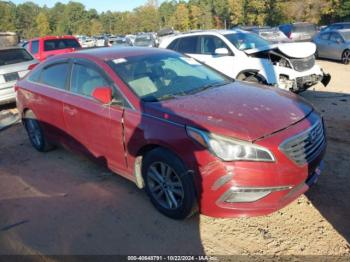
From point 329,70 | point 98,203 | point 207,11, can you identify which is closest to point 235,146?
point 98,203

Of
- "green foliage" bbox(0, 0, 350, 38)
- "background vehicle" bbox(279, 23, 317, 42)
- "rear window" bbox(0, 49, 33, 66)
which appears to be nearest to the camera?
"rear window" bbox(0, 49, 33, 66)

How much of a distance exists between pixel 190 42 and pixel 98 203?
5933mm

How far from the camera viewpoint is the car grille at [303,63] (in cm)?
792

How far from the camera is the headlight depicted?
9.87 feet

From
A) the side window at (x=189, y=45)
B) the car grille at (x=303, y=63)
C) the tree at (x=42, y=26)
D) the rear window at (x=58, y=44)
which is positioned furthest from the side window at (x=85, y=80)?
the tree at (x=42, y=26)

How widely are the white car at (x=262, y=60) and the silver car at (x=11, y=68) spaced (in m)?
4.47

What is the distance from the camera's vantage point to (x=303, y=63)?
26.4 ft

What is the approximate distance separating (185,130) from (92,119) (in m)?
1.42

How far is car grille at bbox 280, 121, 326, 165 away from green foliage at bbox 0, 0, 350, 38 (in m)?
44.3

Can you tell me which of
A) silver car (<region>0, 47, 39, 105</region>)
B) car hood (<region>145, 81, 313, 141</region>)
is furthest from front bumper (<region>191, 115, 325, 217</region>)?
Result: silver car (<region>0, 47, 39, 105</region>)

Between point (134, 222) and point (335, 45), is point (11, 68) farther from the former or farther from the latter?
point (335, 45)

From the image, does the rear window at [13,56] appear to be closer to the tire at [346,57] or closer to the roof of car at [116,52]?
the roof of car at [116,52]

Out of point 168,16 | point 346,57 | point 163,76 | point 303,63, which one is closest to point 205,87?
point 163,76

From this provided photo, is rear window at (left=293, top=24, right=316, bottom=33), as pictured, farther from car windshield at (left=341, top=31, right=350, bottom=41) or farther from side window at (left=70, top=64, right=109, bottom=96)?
side window at (left=70, top=64, right=109, bottom=96)
